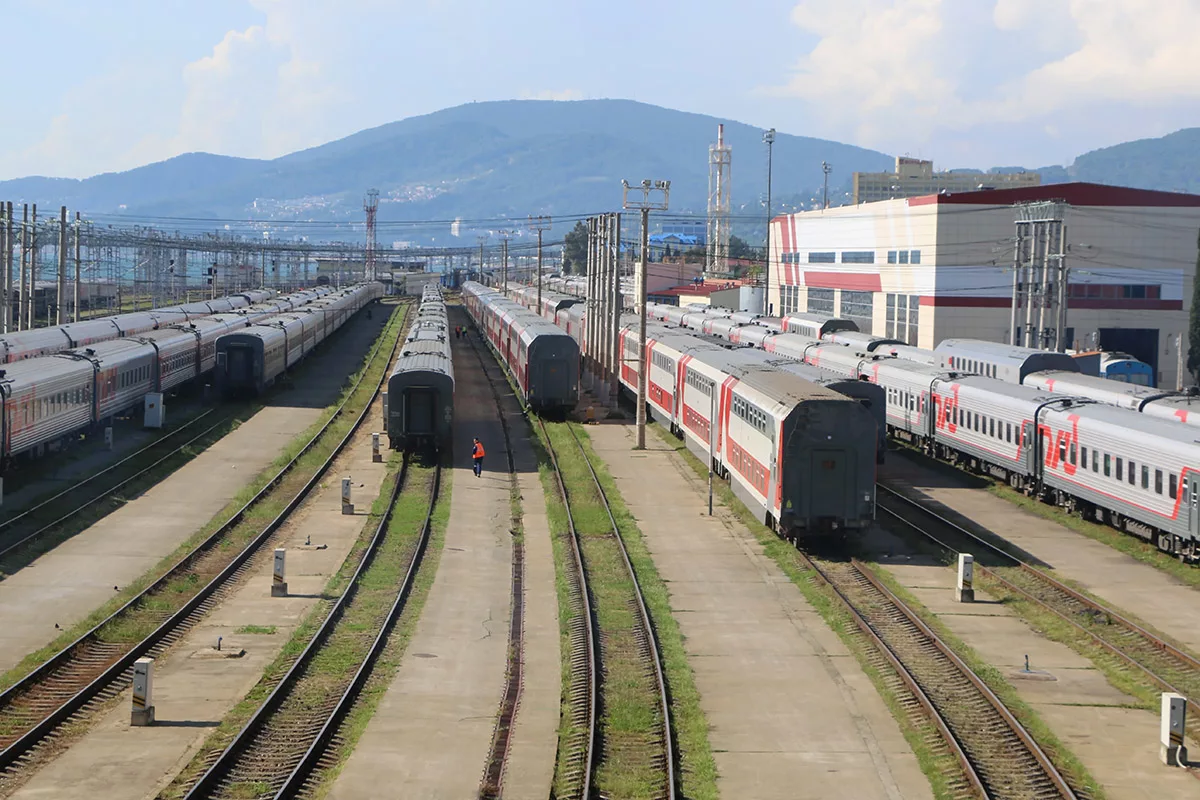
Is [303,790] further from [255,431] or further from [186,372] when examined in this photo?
[186,372]

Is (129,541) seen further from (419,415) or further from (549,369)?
(549,369)

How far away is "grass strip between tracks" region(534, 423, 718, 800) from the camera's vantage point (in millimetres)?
15219

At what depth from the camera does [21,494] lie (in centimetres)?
3309

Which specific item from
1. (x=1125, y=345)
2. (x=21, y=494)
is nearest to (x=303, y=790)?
(x=21, y=494)

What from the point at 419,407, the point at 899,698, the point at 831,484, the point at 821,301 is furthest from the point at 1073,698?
the point at 821,301

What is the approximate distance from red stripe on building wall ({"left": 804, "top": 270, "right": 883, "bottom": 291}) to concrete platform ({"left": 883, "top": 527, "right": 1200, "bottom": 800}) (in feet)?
200

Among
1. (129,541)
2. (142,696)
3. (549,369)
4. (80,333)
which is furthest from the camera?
(80,333)

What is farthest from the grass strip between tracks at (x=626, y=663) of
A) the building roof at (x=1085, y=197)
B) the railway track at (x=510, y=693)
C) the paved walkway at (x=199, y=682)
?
the building roof at (x=1085, y=197)

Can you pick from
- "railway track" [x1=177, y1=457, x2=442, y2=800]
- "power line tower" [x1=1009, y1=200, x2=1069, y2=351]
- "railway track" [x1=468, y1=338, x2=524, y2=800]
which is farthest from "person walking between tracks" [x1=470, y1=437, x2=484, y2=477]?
"power line tower" [x1=1009, y1=200, x2=1069, y2=351]

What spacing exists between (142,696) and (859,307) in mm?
75750

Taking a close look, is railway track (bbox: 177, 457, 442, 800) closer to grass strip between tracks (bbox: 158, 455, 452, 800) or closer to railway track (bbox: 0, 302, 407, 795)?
grass strip between tracks (bbox: 158, 455, 452, 800)

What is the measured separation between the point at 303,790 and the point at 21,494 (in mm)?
21749

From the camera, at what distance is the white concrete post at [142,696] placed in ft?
54.4

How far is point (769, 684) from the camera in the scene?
749 inches
